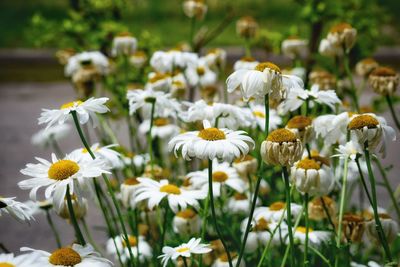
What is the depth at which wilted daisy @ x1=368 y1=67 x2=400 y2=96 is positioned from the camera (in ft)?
5.01

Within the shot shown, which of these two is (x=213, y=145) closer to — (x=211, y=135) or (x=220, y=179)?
(x=211, y=135)

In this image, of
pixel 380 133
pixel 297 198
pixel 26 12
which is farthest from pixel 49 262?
pixel 26 12

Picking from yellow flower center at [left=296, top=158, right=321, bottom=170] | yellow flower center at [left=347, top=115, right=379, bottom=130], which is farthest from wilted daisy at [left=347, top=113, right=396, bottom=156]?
yellow flower center at [left=296, top=158, right=321, bottom=170]

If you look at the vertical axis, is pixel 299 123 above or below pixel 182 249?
above

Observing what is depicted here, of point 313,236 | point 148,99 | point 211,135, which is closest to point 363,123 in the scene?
point 211,135

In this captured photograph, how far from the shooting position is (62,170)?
1095 millimetres

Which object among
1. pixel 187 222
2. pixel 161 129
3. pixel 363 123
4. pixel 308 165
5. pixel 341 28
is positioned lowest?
pixel 187 222

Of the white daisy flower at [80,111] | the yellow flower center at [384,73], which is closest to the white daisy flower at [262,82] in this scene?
the white daisy flower at [80,111]

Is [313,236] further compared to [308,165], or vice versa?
[313,236]

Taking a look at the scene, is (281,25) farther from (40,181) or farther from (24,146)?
(40,181)

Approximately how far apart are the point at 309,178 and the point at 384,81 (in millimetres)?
462

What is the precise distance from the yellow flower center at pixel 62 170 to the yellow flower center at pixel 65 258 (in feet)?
0.44

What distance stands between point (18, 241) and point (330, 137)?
5.78 ft

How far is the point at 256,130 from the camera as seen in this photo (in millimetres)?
1988
